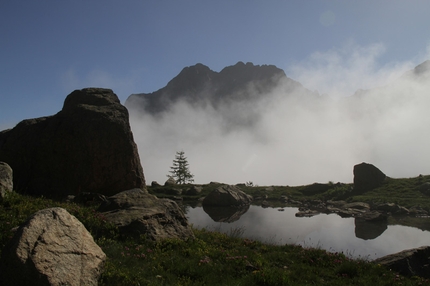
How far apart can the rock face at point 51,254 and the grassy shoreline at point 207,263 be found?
889 millimetres

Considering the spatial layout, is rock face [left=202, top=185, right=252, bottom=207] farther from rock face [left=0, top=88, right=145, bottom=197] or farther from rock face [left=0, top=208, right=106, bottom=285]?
rock face [left=0, top=208, right=106, bottom=285]

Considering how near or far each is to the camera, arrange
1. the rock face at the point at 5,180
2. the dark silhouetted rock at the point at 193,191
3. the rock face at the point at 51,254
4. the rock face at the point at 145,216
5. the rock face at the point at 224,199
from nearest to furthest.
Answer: the rock face at the point at 51,254
the rock face at the point at 145,216
the rock face at the point at 5,180
the rock face at the point at 224,199
the dark silhouetted rock at the point at 193,191

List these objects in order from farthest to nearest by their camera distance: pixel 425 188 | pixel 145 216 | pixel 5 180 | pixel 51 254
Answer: pixel 425 188 < pixel 5 180 < pixel 145 216 < pixel 51 254

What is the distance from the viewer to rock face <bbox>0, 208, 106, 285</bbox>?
7.32m

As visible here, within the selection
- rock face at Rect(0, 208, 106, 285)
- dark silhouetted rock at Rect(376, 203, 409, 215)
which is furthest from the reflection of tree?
rock face at Rect(0, 208, 106, 285)

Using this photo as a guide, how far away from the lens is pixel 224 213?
3750 cm

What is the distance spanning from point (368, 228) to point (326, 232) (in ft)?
17.8

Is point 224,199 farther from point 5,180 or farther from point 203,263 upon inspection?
point 203,263

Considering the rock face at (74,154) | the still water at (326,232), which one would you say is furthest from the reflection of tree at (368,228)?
the rock face at (74,154)

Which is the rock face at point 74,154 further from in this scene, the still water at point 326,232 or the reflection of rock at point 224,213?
the reflection of rock at point 224,213

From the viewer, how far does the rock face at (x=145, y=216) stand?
1479 cm

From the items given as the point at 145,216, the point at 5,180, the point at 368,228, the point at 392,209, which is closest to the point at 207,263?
the point at 145,216

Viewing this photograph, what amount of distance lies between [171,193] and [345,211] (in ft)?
102

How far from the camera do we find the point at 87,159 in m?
25.4
